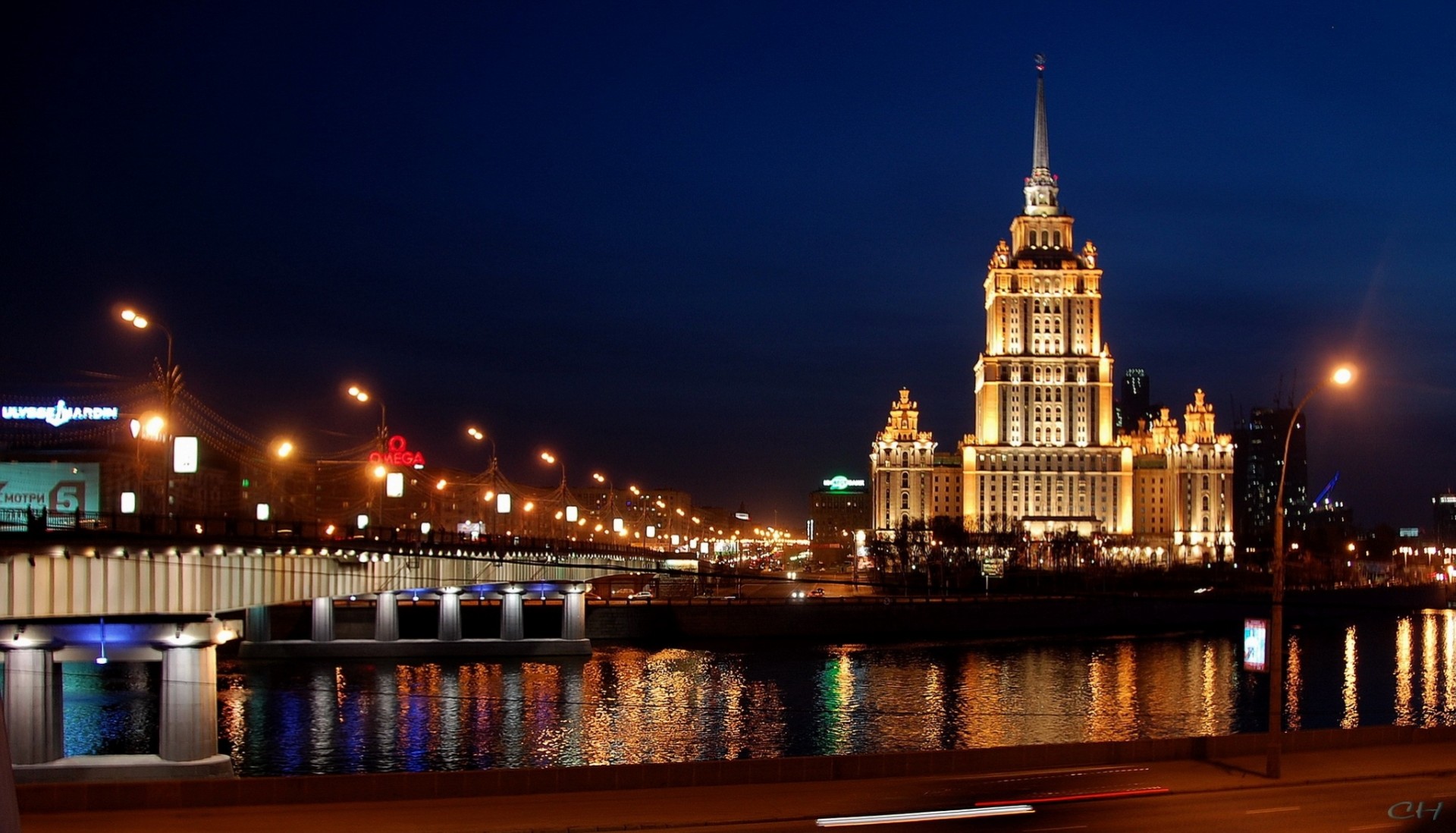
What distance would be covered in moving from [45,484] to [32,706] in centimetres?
8181

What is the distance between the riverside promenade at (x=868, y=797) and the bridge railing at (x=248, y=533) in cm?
1200

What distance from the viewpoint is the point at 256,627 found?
8700 centimetres

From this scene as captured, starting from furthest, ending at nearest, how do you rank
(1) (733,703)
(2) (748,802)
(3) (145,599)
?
(1) (733,703) < (3) (145,599) < (2) (748,802)

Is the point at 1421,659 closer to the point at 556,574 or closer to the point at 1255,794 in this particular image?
the point at 556,574

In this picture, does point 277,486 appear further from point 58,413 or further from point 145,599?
point 145,599

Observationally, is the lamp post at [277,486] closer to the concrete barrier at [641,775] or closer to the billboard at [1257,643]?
the concrete barrier at [641,775]

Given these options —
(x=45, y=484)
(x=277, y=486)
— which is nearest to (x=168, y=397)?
(x=45, y=484)

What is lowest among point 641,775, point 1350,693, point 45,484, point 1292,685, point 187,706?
point 1292,685

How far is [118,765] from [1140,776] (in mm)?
26940

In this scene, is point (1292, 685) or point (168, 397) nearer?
point (168, 397)

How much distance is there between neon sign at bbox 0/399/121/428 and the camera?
8556cm

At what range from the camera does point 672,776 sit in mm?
28906

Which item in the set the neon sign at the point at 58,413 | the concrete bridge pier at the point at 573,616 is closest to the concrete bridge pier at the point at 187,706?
the neon sign at the point at 58,413

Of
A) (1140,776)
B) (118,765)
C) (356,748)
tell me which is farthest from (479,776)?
(356,748)
